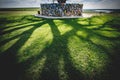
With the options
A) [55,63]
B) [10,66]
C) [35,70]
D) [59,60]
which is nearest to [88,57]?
[59,60]

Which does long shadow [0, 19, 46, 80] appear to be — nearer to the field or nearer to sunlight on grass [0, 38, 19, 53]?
the field

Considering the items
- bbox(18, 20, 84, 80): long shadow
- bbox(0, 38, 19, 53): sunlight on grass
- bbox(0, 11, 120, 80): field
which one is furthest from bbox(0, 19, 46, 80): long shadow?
bbox(18, 20, 84, 80): long shadow

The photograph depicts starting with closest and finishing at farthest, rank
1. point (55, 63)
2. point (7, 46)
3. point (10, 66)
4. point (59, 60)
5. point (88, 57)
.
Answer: point (10, 66), point (55, 63), point (59, 60), point (88, 57), point (7, 46)

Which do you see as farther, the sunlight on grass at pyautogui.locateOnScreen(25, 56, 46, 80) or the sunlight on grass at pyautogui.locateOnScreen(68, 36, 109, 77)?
the sunlight on grass at pyautogui.locateOnScreen(68, 36, 109, 77)

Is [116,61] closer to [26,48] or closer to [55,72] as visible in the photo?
[55,72]

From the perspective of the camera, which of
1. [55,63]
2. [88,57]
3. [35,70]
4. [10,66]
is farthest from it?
[88,57]

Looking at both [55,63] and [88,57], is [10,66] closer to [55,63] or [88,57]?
[55,63]

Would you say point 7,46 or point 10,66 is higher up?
point 7,46

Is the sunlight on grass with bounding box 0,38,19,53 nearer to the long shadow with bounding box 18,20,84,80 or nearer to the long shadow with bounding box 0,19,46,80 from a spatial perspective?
the long shadow with bounding box 0,19,46,80

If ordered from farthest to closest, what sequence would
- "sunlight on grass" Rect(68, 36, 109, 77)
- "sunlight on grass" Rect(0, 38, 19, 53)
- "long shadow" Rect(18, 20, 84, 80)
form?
"sunlight on grass" Rect(0, 38, 19, 53) < "sunlight on grass" Rect(68, 36, 109, 77) < "long shadow" Rect(18, 20, 84, 80)

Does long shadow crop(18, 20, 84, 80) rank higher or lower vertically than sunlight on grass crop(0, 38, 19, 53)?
lower

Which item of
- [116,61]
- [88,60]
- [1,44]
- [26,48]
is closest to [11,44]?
[1,44]

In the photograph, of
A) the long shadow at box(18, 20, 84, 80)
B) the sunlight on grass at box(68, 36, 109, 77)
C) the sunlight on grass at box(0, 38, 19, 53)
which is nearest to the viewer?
the long shadow at box(18, 20, 84, 80)

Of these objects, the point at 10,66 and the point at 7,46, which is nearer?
the point at 10,66
